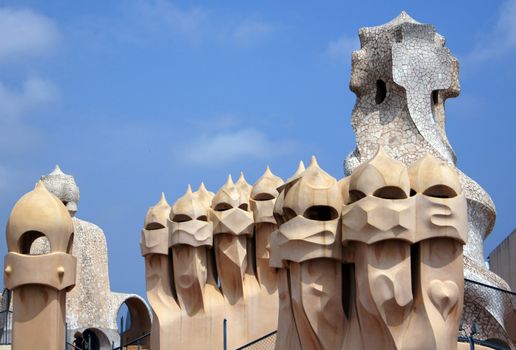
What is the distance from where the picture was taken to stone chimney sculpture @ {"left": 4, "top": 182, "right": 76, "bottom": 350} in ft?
39.1

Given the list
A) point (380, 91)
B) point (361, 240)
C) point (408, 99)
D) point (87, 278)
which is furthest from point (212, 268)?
point (87, 278)

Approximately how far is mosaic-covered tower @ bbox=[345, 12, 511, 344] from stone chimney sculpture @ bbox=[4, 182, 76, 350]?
5.45 metres

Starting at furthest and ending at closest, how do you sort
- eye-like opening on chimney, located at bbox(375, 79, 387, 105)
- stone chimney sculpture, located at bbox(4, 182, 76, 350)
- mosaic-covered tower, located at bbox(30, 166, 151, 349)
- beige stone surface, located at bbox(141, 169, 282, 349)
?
mosaic-covered tower, located at bbox(30, 166, 151, 349)
eye-like opening on chimney, located at bbox(375, 79, 387, 105)
beige stone surface, located at bbox(141, 169, 282, 349)
stone chimney sculpture, located at bbox(4, 182, 76, 350)

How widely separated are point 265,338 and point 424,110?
4674mm

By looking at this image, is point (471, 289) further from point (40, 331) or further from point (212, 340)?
point (40, 331)

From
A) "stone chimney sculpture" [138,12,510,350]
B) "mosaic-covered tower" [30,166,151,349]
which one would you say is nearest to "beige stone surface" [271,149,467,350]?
"stone chimney sculpture" [138,12,510,350]

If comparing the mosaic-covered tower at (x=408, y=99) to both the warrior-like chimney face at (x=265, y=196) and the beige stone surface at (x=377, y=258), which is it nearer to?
the warrior-like chimney face at (x=265, y=196)

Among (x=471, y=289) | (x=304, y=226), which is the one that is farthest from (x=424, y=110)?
(x=304, y=226)

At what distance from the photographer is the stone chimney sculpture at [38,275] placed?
1192 centimetres

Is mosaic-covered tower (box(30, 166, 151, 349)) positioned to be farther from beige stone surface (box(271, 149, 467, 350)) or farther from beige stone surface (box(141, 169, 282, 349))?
beige stone surface (box(271, 149, 467, 350))

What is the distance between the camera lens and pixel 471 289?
1399 centimetres

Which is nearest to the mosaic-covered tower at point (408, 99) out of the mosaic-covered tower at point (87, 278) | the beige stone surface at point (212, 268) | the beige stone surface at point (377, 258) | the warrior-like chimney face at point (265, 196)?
the warrior-like chimney face at point (265, 196)

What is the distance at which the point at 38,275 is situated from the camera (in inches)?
471

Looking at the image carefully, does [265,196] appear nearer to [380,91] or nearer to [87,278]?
[380,91]
